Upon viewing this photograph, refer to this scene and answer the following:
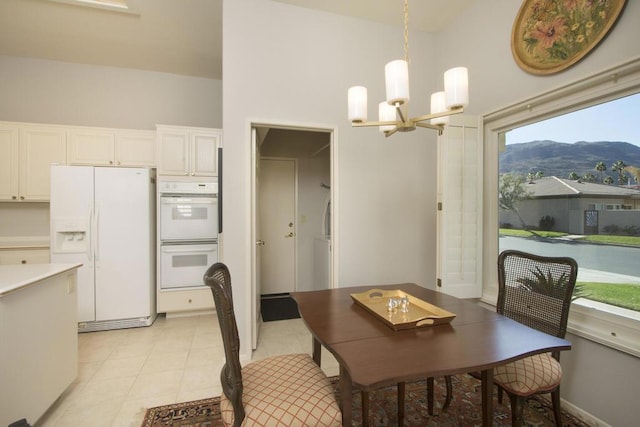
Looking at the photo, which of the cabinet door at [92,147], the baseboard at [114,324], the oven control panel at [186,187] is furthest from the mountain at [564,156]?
the cabinet door at [92,147]

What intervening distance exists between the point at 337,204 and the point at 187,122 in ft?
8.78

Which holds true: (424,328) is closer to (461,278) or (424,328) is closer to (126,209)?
(461,278)

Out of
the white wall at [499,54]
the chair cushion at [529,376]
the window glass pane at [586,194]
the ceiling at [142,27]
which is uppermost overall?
the ceiling at [142,27]

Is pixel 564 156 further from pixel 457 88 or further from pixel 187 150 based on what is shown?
pixel 187 150

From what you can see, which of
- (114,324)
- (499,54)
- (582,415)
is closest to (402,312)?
(582,415)

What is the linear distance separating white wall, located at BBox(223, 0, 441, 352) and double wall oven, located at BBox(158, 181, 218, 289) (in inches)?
43.3

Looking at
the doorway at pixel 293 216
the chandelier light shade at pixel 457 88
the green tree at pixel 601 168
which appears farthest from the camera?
the doorway at pixel 293 216

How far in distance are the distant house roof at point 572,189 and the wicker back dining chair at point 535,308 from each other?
1.94 ft

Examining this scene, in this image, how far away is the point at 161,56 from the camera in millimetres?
3508

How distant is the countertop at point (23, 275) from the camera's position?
1.43 meters

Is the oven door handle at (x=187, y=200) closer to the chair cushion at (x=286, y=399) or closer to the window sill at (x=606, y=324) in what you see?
the chair cushion at (x=286, y=399)

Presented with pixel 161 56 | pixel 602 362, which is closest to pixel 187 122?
pixel 161 56

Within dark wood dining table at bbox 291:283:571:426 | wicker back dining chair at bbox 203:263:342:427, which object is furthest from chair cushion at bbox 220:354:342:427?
dark wood dining table at bbox 291:283:571:426

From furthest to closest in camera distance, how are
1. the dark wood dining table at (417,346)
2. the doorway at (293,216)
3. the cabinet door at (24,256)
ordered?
the doorway at (293,216) < the cabinet door at (24,256) < the dark wood dining table at (417,346)
